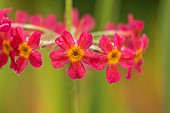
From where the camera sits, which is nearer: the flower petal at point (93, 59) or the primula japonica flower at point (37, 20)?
the flower petal at point (93, 59)

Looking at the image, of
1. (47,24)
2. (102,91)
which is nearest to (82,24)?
(47,24)

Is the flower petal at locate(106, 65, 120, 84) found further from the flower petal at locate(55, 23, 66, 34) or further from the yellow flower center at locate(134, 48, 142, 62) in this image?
the flower petal at locate(55, 23, 66, 34)

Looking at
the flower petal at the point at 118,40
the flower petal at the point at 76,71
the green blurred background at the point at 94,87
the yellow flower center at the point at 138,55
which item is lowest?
the green blurred background at the point at 94,87

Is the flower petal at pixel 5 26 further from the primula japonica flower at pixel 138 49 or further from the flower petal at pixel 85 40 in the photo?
the primula japonica flower at pixel 138 49

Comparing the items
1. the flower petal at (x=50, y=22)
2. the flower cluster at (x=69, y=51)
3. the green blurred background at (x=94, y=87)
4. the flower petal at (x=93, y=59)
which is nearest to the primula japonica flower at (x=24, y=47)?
the flower cluster at (x=69, y=51)

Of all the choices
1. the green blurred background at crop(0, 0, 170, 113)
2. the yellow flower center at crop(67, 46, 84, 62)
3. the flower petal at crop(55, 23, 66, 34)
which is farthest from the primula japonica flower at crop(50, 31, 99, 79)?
the green blurred background at crop(0, 0, 170, 113)

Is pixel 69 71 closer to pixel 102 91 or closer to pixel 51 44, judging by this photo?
pixel 51 44

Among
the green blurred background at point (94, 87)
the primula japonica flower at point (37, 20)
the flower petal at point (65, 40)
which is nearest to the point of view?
the flower petal at point (65, 40)
